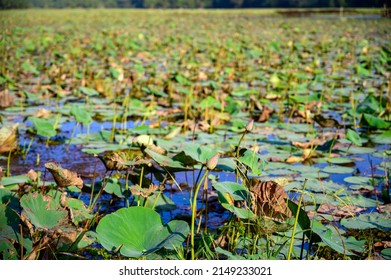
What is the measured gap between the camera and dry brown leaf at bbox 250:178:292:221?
4.71 ft

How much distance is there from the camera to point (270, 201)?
57.1 inches

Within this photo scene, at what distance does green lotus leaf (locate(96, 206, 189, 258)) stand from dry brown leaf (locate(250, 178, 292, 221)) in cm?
22

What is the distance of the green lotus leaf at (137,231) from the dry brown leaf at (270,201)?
22 centimetres

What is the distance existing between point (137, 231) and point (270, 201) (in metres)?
0.35

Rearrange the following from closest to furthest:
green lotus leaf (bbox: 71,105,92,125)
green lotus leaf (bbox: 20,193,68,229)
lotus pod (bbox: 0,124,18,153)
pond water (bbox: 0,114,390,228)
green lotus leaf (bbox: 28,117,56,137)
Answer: green lotus leaf (bbox: 20,193,68,229) → pond water (bbox: 0,114,390,228) → lotus pod (bbox: 0,124,18,153) → green lotus leaf (bbox: 28,117,56,137) → green lotus leaf (bbox: 71,105,92,125)

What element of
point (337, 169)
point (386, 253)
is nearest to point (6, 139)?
point (337, 169)

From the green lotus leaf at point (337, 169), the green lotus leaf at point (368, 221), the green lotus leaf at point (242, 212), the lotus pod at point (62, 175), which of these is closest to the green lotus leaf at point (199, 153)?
the green lotus leaf at point (242, 212)

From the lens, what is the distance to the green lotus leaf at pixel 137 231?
4.32 ft

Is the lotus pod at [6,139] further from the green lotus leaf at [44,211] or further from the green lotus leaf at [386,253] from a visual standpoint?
the green lotus leaf at [386,253]

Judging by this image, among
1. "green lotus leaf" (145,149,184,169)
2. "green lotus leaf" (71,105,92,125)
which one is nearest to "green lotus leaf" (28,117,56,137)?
"green lotus leaf" (71,105,92,125)

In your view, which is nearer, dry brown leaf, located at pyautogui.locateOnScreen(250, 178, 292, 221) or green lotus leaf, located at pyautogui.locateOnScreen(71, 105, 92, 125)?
dry brown leaf, located at pyautogui.locateOnScreen(250, 178, 292, 221)

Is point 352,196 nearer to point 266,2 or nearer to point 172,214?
point 172,214

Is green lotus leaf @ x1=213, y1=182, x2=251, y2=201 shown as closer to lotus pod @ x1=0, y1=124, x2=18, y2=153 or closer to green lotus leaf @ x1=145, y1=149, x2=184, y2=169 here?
green lotus leaf @ x1=145, y1=149, x2=184, y2=169
